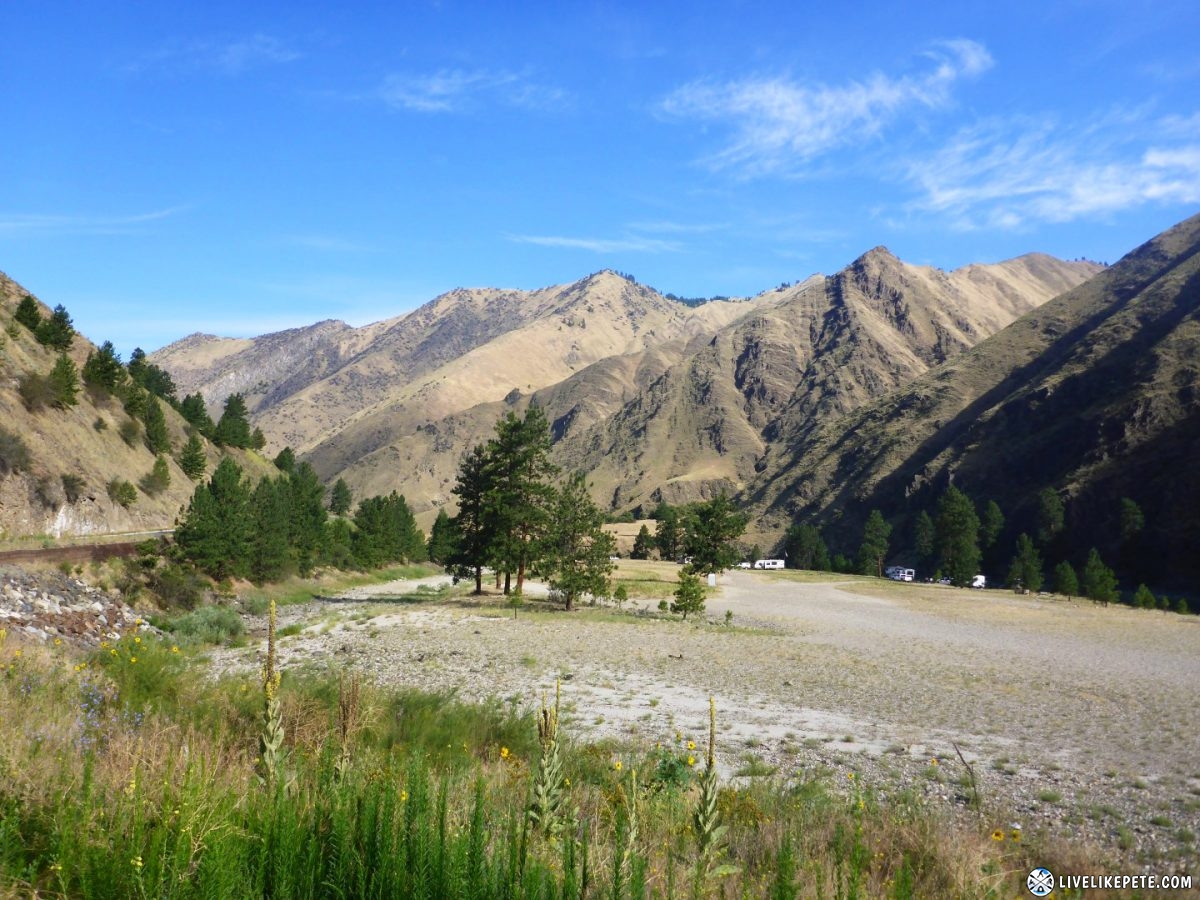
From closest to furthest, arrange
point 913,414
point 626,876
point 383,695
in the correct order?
point 626,876
point 383,695
point 913,414

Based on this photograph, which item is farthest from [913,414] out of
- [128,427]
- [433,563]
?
[128,427]

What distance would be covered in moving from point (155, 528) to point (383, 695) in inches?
1692

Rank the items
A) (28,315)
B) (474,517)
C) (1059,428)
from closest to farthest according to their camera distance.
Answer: (474,517) < (28,315) < (1059,428)

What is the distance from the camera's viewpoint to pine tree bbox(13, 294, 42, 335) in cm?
4819

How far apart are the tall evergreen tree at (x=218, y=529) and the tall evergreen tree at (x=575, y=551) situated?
16305 mm

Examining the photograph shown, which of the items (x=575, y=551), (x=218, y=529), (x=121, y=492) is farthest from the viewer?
(x=121, y=492)

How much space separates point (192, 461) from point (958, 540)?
2767 inches

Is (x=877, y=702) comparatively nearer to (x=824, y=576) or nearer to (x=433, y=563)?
(x=824, y=576)

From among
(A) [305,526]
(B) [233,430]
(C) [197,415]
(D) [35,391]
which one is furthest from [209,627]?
(B) [233,430]

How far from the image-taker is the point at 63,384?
1663 inches

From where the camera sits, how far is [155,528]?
4488 centimetres

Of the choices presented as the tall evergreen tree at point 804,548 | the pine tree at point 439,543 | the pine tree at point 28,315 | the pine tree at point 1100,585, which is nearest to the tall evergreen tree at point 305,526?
the pine tree at point 28,315

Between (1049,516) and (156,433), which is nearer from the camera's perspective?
(156,433)

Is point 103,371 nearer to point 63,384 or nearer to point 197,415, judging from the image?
point 63,384
